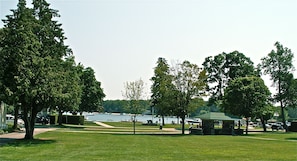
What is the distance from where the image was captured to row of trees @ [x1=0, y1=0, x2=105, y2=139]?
904 inches

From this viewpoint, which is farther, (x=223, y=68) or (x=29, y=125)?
(x=223, y=68)

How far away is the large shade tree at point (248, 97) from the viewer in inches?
1848

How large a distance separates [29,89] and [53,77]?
6.50 ft

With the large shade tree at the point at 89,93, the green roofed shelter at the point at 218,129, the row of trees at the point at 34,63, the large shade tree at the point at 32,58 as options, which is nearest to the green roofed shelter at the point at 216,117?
the green roofed shelter at the point at 218,129

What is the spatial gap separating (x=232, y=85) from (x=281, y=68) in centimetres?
1347

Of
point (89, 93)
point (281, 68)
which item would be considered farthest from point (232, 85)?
point (89, 93)

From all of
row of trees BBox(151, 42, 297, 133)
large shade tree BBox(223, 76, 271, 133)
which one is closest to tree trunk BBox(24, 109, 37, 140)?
row of trees BBox(151, 42, 297, 133)

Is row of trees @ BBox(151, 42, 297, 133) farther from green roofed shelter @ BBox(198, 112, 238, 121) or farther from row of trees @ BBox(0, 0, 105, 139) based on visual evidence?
row of trees @ BBox(0, 0, 105, 139)

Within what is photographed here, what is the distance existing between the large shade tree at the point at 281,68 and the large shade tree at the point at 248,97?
10383mm

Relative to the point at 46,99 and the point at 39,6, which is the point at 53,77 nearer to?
the point at 46,99

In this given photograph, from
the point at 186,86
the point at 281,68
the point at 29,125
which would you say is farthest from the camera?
the point at 281,68

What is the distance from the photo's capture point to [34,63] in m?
23.4

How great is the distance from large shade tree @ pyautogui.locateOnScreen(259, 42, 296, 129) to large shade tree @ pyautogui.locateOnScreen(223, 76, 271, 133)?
10.4 m

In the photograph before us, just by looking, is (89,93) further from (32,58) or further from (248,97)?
(32,58)
